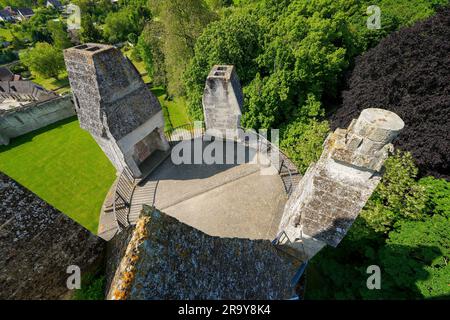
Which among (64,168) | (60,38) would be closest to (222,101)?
(64,168)

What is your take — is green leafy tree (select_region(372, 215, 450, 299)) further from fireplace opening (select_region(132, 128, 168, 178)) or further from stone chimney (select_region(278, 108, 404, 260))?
fireplace opening (select_region(132, 128, 168, 178))

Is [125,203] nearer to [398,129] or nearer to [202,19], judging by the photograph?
[398,129]

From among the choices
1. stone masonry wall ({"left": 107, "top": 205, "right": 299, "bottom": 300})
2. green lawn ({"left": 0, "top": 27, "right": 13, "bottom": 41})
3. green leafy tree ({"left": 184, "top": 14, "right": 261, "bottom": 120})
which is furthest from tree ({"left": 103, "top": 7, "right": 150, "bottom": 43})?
stone masonry wall ({"left": 107, "top": 205, "right": 299, "bottom": 300})

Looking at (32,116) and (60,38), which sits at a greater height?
(60,38)

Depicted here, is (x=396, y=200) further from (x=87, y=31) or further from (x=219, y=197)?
(x=87, y=31)

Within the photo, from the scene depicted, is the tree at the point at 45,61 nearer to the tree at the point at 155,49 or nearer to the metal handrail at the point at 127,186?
the tree at the point at 155,49
